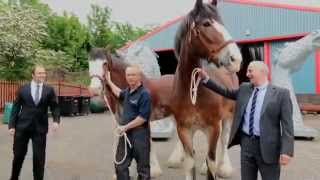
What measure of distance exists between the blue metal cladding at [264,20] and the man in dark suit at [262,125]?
63.5 feet

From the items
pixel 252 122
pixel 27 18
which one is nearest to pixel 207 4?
pixel 252 122

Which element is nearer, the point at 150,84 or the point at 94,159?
the point at 150,84

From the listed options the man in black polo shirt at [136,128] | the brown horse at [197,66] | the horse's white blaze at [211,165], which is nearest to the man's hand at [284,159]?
the brown horse at [197,66]

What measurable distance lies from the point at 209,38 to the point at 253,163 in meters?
1.61

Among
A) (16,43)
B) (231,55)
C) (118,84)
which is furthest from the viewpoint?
(16,43)

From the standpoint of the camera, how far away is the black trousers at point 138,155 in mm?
5410

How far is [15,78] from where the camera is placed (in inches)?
1018

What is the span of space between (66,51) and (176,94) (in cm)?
4282

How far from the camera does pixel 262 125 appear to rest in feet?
14.4

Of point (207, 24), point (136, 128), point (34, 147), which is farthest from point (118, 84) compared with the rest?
point (207, 24)

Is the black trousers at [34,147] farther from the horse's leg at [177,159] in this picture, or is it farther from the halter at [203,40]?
the horse's leg at [177,159]

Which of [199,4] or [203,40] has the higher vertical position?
[199,4]

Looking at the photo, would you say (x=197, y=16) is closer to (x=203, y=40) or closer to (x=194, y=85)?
(x=203, y=40)

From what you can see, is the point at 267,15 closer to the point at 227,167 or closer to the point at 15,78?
the point at 15,78
